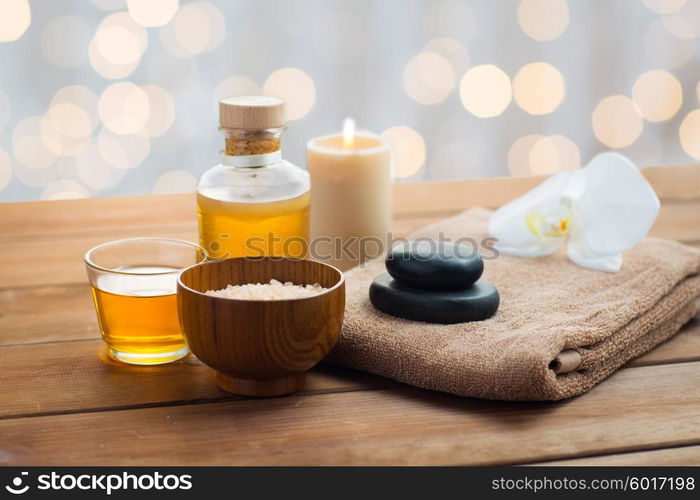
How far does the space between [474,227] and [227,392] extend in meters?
0.45

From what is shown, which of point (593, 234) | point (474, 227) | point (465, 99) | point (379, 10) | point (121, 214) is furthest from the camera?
point (465, 99)

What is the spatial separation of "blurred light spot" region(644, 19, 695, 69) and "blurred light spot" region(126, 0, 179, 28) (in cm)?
92

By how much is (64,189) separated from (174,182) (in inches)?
7.8

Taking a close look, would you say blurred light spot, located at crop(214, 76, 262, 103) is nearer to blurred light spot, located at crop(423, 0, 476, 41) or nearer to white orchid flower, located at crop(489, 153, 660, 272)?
blurred light spot, located at crop(423, 0, 476, 41)

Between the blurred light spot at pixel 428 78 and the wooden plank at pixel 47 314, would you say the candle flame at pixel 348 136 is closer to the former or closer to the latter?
the wooden plank at pixel 47 314

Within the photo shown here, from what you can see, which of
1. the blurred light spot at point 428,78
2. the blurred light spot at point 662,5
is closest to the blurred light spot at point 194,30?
the blurred light spot at point 428,78

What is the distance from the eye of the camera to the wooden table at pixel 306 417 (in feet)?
1.96

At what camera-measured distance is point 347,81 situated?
164cm

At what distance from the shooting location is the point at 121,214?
117cm

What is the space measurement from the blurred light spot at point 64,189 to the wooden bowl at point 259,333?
3.31 ft

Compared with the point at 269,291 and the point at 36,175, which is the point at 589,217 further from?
the point at 36,175

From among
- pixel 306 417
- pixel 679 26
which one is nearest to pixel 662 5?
pixel 679 26
